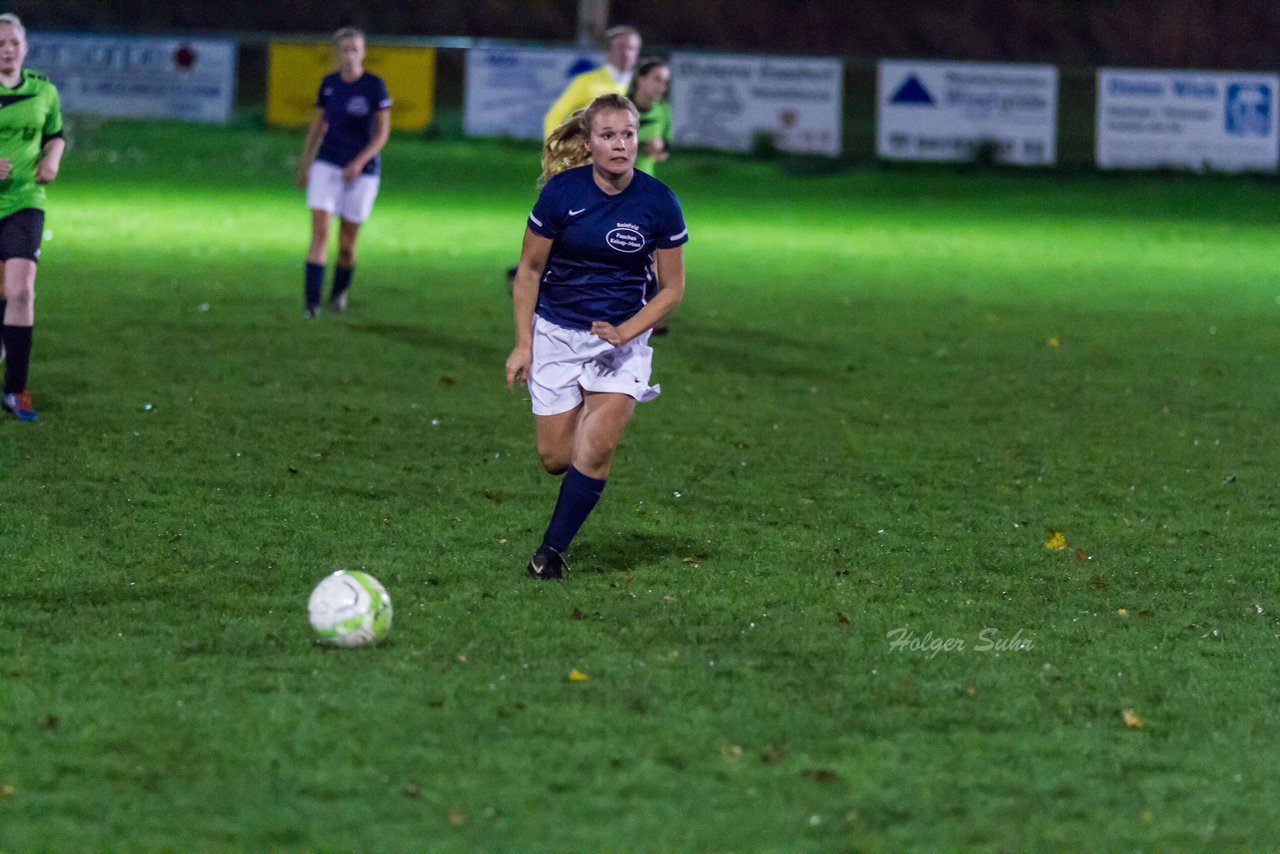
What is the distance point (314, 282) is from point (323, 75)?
18.0m

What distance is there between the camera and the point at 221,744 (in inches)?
198

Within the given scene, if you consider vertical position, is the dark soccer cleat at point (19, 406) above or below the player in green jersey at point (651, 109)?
below

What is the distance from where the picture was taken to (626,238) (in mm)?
6938

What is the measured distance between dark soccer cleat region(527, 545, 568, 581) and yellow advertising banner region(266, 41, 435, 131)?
2454 centimetres

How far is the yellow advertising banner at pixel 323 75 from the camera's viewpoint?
30.6 metres

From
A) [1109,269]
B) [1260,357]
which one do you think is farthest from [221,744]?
[1109,269]

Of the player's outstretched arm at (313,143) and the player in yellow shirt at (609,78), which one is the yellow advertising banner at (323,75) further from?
the player in yellow shirt at (609,78)

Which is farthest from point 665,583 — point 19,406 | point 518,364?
point 19,406

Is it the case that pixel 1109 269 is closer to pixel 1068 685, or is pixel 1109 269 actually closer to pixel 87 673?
pixel 1068 685

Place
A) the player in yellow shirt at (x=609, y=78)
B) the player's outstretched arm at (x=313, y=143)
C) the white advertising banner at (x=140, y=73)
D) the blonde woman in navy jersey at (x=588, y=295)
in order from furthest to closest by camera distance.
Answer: the white advertising banner at (x=140, y=73), the player's outstretched arm at (x=313, y=143), the player in yellow shirt at (x=609, y=78), the blonde woman in navy jersey at (x=588, y=295)
